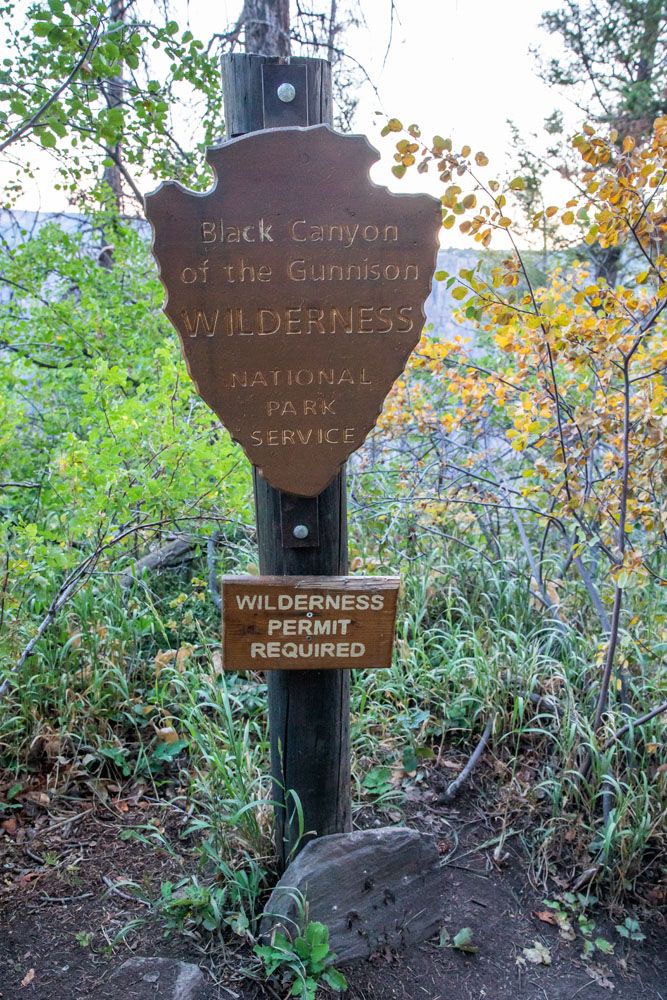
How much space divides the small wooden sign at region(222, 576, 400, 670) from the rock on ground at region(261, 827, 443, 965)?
2.06 feet

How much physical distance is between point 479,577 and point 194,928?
87.7 inches

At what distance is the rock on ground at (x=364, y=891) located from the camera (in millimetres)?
2059

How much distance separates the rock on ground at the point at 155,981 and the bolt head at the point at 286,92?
2.26 meters

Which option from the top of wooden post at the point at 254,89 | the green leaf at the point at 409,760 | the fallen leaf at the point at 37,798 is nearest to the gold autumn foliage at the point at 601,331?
the top of wooden post at the point at 254,89

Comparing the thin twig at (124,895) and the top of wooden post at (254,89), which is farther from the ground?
the top of wooden post at (254,89)

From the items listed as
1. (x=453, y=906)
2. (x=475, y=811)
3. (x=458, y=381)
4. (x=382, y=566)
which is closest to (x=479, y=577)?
(x=382, y=566)

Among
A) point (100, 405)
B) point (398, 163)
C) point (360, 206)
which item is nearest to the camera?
point (360, 206)

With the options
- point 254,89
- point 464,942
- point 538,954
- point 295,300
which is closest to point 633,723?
point 538,954

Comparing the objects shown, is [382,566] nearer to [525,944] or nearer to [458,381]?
[458,381]

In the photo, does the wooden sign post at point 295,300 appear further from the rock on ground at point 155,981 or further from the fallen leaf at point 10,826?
the fallen leaf at point 10,826

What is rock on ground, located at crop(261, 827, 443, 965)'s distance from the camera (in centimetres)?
206

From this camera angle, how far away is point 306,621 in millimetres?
1890

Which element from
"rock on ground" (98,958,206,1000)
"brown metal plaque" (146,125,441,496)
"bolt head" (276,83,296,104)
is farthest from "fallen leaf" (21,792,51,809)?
"bolt head" (276,83,296,104)

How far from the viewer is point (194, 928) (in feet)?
6.98
